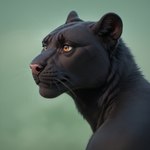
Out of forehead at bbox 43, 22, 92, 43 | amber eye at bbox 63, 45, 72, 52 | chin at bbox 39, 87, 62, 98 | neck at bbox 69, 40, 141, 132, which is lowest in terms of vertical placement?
neck at bbox 69, 40, 141, 132

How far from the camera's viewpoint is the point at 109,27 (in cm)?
238

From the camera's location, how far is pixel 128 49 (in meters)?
2.55

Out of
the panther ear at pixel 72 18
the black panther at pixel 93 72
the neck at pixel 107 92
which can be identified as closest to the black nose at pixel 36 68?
the black panther at pixel 93 72

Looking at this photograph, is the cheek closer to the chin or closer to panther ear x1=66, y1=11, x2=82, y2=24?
the chin

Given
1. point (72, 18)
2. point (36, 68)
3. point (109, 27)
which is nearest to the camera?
point (36, 68)

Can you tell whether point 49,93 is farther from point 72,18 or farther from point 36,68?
point 72,18

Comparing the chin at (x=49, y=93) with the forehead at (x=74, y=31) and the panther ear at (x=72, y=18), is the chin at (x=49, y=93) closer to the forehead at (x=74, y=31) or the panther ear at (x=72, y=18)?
the forehead at (x=74, y=31)

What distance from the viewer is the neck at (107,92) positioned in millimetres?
2305

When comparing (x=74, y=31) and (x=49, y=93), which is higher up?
(x=74, y=31)

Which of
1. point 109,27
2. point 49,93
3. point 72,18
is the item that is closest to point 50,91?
point 49,93

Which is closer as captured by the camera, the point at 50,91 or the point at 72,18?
the point at 50,91

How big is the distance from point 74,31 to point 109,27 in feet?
0.63

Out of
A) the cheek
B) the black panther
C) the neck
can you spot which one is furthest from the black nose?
the neck

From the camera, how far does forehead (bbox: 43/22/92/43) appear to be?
2.31 m
